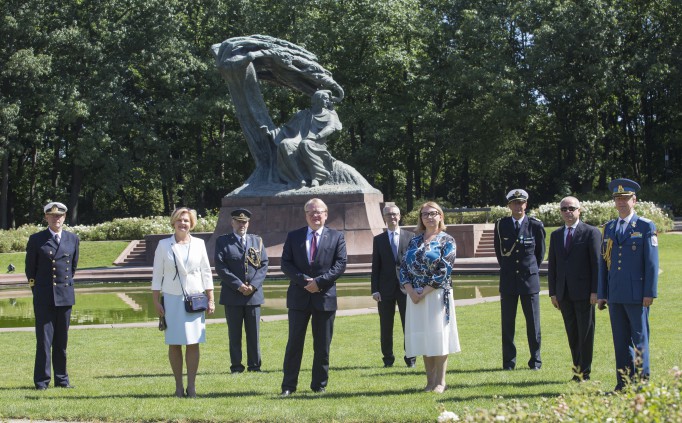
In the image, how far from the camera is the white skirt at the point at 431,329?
7.67 metres

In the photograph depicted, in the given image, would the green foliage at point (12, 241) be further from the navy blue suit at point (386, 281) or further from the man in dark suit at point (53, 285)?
the navy blue suit at point (386, 281)

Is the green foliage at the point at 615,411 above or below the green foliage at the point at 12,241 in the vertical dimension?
below

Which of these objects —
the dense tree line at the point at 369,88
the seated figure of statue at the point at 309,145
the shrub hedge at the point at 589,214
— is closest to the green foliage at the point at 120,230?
the dense tree line at the point at 369,88

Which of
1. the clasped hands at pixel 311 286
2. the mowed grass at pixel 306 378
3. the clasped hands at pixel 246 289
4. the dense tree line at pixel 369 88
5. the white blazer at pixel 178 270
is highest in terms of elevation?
the dense tree line at pixel 369 88

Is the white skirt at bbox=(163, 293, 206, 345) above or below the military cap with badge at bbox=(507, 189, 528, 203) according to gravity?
below

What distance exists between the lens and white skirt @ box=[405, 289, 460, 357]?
767 cm

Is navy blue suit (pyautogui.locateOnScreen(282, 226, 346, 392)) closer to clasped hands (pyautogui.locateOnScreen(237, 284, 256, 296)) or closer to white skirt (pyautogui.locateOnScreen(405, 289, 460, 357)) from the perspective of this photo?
white skirt (pyautogui.locateOnScreen(405, 289, 460, 357))

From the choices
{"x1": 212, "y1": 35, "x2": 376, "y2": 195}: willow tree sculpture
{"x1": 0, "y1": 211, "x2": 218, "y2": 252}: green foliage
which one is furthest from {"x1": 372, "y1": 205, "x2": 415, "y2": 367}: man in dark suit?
{"x1": 0, "y1": 211, "x2": 218, "y2": 252}: green foliage

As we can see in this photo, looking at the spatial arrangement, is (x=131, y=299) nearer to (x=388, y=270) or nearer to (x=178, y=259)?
(x=388, y=270)

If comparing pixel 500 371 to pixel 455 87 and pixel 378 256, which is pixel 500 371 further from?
pixel 455 87

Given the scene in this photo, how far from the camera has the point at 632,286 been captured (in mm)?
7578

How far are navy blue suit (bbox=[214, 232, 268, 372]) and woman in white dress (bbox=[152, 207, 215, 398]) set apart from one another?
1515mm

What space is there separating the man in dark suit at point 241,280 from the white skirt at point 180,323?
1.56 meters

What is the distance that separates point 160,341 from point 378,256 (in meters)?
3.47
